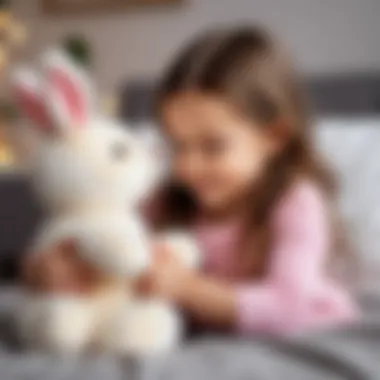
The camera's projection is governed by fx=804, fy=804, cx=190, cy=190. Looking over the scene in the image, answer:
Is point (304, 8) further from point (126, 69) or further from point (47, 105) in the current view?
point (47, 105)

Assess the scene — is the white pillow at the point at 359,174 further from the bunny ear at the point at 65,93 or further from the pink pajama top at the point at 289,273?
the bunny ear at the point at 65,93

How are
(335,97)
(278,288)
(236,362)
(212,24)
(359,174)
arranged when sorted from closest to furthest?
(236,362) < (278,288) < (359,174) < (335,97) < (212,24)

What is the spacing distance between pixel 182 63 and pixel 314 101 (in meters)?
0.58

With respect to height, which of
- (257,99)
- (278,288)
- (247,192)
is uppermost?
(257,99)

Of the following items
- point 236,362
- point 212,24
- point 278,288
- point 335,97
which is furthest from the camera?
point 212,24

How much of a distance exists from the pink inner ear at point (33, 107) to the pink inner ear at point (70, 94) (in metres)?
0.02

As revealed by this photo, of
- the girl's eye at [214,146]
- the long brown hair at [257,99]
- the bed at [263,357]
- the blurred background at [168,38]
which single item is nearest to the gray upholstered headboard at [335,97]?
the blurred background at [168,38]

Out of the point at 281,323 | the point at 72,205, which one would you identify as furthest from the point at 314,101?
the point at 72,205

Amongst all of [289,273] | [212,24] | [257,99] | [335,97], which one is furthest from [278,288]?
[212,24]

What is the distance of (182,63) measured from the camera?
1.04m

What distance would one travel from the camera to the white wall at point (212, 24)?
6.08 ft

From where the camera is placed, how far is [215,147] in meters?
0.93

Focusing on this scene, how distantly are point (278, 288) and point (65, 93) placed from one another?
32cm

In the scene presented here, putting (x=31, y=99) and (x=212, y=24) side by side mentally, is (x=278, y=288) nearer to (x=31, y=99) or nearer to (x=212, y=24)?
(x=31, y=99)
